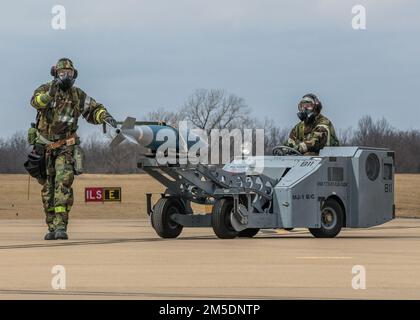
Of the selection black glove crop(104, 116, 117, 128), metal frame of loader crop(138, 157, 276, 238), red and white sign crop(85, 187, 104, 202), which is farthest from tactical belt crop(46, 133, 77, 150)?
red and white sign crop(85, 187, 104, 202)

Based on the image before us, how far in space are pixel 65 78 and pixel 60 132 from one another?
40.7 inches

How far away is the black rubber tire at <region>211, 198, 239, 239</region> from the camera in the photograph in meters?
23.5

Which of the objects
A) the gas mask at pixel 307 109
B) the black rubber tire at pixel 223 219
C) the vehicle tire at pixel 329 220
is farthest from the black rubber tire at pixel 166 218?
the gas mask at pixel 307 109

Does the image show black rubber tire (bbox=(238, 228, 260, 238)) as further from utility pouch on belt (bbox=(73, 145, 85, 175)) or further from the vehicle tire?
utility pouch on belt (bbox=(73, 145, 85, 175))

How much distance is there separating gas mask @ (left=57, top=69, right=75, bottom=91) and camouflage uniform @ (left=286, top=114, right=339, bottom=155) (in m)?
5.26

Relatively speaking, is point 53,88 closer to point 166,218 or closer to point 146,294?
point 166,218

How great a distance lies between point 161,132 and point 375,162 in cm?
512

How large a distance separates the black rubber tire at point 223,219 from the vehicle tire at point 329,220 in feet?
6.32

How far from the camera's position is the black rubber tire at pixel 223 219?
77.0 ft

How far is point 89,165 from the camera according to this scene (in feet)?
400

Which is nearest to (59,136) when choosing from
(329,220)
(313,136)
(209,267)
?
(313,136)

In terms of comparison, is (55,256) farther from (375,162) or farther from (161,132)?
(375,162)

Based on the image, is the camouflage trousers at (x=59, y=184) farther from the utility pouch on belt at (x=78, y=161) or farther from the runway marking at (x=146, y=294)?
the runway marking at (x=146, y=294)
